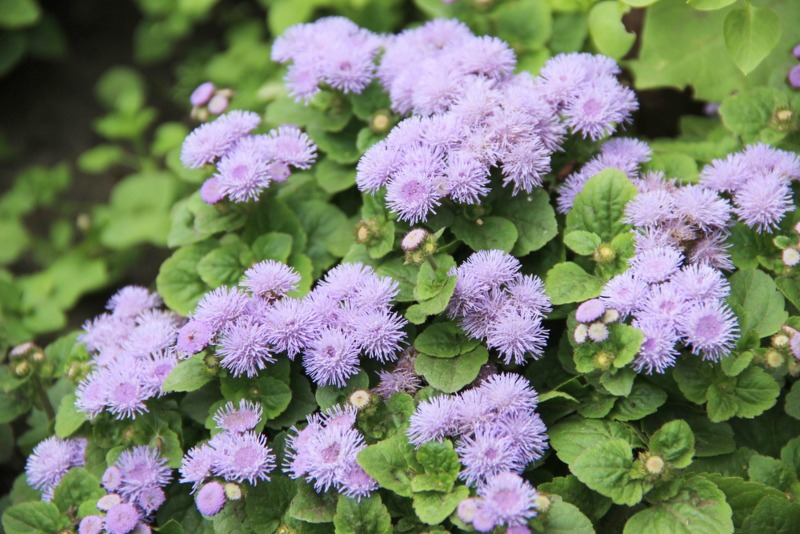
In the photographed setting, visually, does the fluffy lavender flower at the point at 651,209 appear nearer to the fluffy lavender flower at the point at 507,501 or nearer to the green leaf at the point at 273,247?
the fluffy lavender flower at the point at 507,501

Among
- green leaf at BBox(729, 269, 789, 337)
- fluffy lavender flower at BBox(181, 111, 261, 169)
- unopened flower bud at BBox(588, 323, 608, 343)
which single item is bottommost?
green leaf at BBox(729, 269, 789, 337)

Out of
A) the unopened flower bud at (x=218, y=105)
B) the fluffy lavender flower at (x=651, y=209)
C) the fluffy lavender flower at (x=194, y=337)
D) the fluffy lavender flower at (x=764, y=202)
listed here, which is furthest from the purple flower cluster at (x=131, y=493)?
the fluffy lavender flower at (x=764, y=202)

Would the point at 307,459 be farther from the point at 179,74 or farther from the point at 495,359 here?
the point at 179,74

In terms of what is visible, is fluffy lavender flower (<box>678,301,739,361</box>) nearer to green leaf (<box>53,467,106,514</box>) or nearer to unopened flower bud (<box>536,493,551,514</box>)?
unopened flower bud (<box>536,493,551,514</box>)

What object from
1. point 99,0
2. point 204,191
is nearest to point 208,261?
point 204,191

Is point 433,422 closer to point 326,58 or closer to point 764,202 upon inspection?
point 764,202

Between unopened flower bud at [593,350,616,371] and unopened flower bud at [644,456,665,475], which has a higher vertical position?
unopened flower bud at [593,350,616,371]

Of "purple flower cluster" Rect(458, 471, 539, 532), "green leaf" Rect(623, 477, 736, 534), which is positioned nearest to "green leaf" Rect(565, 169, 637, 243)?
"green leaf" Rect(623, 477, 736, 534)
